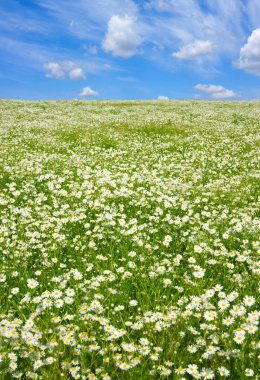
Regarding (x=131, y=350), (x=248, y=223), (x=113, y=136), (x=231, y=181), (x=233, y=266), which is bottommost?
(x=131, y=350)

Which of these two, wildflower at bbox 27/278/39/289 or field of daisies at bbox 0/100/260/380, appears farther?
wildflower at bbox 27/278/39/289

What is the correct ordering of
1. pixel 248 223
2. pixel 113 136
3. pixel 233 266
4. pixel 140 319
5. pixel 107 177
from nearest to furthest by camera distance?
pixel 140 319 < pixel 233 266 < pixel 248 223 < pixel 107 177 < pixel 113 136

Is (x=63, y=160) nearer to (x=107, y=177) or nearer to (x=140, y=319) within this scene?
(x=107, y=177)

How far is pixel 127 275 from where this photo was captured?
5.20m

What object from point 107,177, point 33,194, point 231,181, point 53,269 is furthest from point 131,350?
point 231,181

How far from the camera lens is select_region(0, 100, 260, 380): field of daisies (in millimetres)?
3545

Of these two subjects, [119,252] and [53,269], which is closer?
[53,269]

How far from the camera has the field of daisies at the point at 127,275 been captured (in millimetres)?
3545

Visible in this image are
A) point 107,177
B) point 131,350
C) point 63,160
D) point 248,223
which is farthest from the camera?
point 63,160

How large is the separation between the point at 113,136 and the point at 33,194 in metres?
11.0

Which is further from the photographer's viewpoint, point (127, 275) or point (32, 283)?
point (127, 275)

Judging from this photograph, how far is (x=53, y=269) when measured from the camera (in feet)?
18.2

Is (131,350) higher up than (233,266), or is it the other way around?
(233,266)

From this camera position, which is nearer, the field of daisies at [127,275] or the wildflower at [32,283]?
the field of daisies at [127,275]
